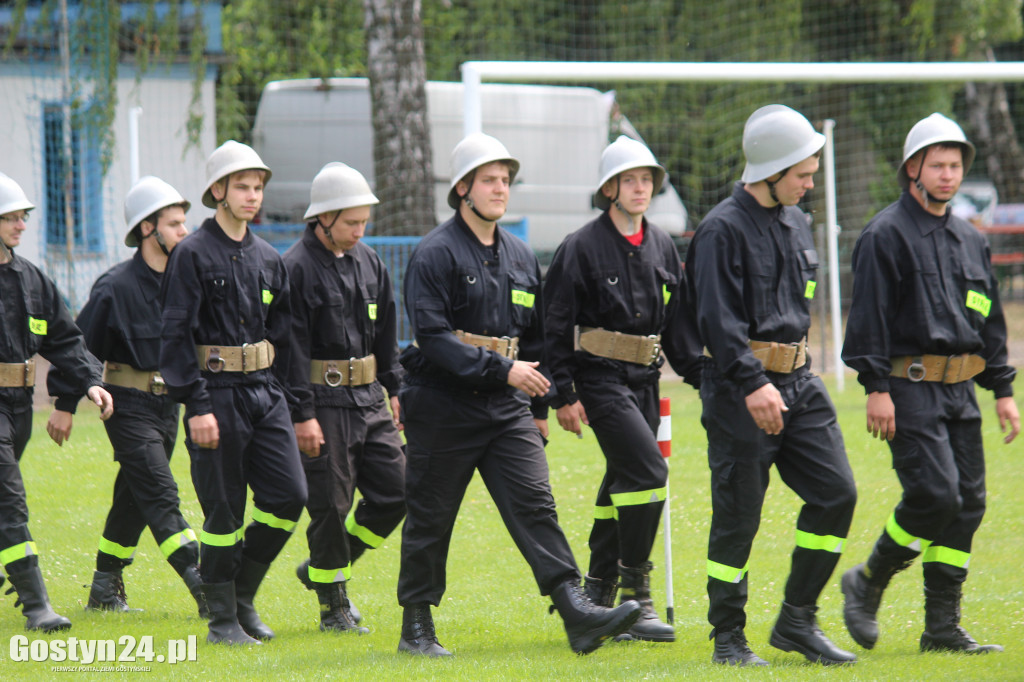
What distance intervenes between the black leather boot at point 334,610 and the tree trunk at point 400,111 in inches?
→ 334

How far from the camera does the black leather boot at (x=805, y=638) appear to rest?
540cm

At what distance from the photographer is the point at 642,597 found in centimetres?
618

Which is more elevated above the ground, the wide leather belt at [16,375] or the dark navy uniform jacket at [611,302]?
the dark navy uniform jacket at [611,302]

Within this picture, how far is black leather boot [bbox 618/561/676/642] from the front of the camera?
6027 millimetres

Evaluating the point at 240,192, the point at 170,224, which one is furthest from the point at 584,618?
the point at 170,224

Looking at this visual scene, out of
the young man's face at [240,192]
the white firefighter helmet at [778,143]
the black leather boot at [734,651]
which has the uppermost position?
the white firefighter helmet at [778,143]

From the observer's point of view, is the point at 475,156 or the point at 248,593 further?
the point at 248,593

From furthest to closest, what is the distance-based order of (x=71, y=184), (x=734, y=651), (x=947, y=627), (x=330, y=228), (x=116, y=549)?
(x=71, y=184), (x=116, y=549), (x=330, y=228), (x=947, y=627), (x=734, y=651)

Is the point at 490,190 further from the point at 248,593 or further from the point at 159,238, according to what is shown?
the point at 248,593

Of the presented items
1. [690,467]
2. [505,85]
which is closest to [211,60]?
[505,85]

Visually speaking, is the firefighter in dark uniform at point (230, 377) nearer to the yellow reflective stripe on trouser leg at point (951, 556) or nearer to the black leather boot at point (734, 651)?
the black leather boot at point (734, 651)

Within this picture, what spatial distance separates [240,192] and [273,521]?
5.41ft

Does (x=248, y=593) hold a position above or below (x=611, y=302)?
below

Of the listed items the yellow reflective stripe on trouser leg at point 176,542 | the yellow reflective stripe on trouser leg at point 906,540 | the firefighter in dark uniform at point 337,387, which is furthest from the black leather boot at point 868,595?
the yellow reflective stripe on trouser leg at point 176,542
